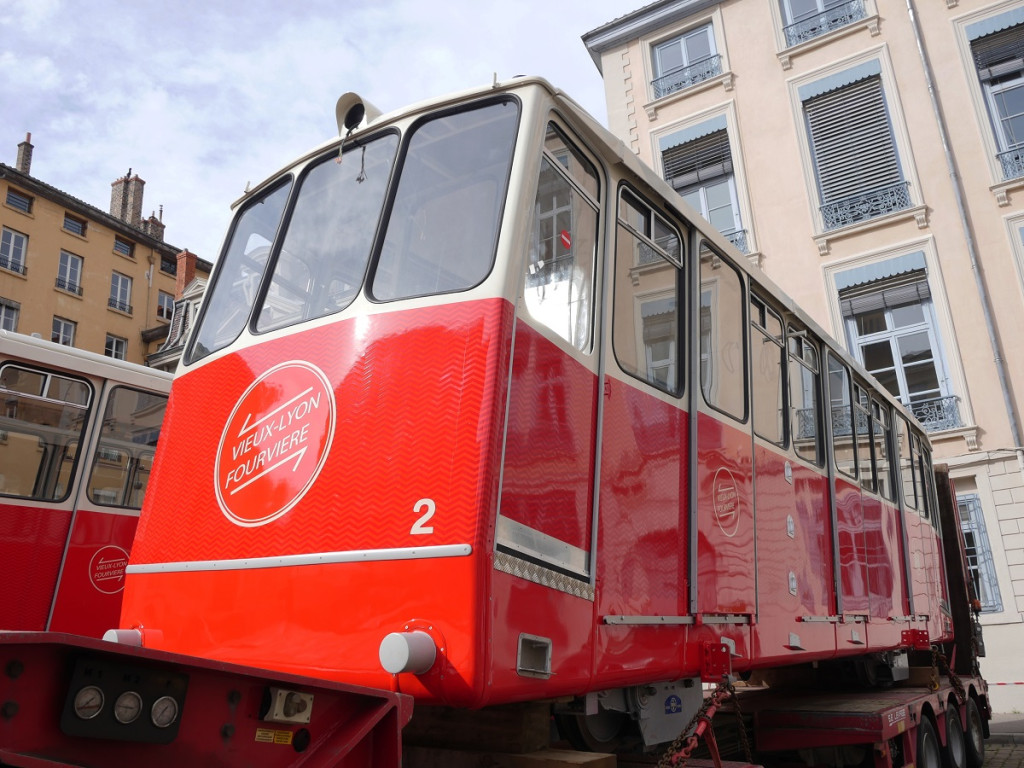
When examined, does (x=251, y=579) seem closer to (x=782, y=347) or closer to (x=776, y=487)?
(x=776, y=487)

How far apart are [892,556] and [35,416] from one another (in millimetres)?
6754

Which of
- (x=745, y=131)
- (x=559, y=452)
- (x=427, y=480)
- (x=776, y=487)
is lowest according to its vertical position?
(x=427, y=480)

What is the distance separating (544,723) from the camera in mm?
3371

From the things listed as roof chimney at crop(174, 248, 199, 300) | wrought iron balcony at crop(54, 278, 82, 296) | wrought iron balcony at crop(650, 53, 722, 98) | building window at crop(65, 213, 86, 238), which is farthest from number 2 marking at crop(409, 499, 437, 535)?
roof chimney at crop(174, 248, 199, 300)

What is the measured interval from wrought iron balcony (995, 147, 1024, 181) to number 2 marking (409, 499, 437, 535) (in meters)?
14.8

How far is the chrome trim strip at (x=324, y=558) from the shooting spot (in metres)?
2.71

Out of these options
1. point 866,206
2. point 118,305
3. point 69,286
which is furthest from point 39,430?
point 118,305

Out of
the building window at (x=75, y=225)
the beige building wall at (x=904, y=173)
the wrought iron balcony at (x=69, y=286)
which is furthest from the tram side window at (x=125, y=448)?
the building window at (x=75, y=225)

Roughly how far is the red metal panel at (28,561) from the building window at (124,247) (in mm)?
31915

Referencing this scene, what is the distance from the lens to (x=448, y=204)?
11.1 ft

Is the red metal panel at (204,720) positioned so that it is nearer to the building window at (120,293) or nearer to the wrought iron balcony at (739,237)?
the wrought iron balcony at (739,237)

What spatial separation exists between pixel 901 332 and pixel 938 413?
5.19ft

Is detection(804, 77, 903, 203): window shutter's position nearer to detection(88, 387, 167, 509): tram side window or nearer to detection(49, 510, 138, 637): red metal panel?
detection(88, 387, 167, 509): tram side window

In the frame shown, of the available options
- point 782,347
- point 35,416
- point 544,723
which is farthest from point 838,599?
point 35,416
